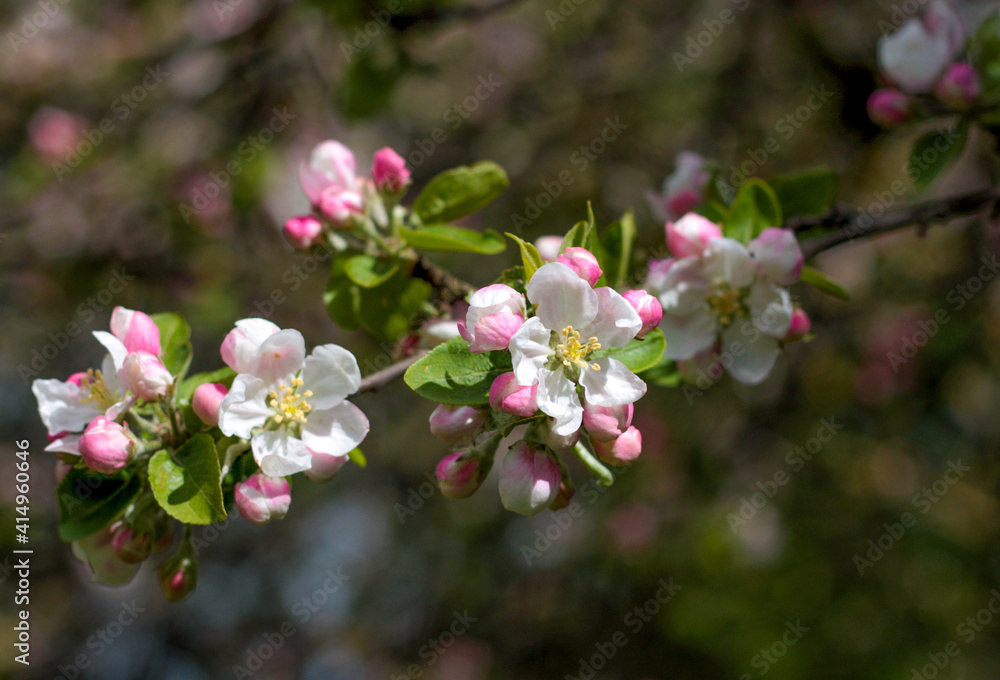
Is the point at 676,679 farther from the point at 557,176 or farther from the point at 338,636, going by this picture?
the point at 557,176

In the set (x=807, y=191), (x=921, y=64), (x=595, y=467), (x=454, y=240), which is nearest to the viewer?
(x=595, y=467)

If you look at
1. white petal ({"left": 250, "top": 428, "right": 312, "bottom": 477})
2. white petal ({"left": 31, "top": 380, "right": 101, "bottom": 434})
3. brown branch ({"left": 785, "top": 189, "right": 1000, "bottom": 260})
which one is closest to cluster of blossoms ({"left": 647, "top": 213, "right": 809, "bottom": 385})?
brown branch ({"left": 785, "top": 189, "right": 1000, "bottom": 260})

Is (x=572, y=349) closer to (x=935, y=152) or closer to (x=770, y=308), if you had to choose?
(x=770, y=308)

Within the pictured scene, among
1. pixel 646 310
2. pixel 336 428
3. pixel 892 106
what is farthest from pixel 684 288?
pixel 892 106

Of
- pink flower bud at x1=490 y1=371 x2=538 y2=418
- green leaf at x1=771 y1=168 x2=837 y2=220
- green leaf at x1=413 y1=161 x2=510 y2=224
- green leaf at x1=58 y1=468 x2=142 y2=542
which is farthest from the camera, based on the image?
green leaf at x1=771 y1=168 x2=837 y2=220

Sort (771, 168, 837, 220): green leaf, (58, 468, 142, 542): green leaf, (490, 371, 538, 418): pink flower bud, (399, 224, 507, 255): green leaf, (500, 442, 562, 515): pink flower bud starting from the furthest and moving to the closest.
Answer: (771, 168, 837, 220): green leaf, (399, 224, 507, 255): green leaf, (58, 468, 142, 542): green leaf, (500, 442, 562, 515): pink flower bud, (490, 371, 538, 418): pink flower bud

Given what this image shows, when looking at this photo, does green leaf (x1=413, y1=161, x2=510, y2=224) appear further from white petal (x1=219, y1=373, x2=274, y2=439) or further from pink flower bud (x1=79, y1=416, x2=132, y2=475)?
pink flower bud (x1=79, y1=416, x2=132, y2=475)

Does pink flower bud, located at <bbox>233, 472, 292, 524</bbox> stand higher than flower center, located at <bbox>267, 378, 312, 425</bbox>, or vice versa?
flower center, located at <bbox>267, 378, 312, 425</bbox>
